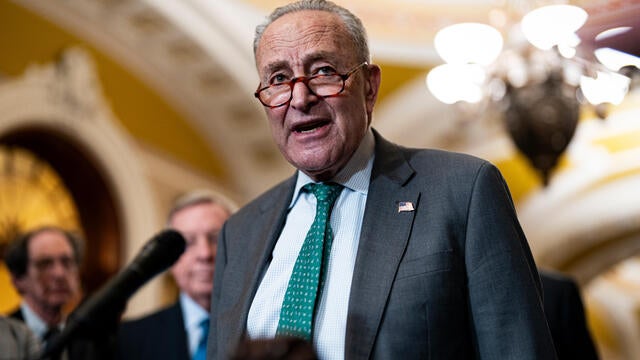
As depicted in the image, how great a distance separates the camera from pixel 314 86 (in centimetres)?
159

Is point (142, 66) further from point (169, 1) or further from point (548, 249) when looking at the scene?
point (548, 249)

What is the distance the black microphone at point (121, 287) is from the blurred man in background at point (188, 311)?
908 mm

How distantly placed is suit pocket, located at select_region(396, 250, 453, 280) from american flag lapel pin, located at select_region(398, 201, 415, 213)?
120 millimetres

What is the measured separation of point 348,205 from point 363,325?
11.5 inches

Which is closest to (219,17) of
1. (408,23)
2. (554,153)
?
(408,23)

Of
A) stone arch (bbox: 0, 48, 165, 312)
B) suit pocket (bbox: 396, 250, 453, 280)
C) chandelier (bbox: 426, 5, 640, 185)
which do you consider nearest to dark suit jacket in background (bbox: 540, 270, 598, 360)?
suit pocket (bbox: 396, 250, 453, 280)

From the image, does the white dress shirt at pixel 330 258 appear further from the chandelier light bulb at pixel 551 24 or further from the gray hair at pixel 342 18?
the chandelier light bulb at pixel 551 24

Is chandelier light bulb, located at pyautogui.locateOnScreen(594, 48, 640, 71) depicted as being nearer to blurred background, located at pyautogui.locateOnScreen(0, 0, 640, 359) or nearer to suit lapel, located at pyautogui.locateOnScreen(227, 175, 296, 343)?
suit lapel, located at pyautogui.locateOnScreen(227, 175, 296, 343)

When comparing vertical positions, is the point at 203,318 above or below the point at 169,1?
below

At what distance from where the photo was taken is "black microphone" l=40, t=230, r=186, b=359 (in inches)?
70.2

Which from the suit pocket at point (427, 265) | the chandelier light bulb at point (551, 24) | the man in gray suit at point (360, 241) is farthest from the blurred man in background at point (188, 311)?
the chandelier light bulb at point (551, 24)

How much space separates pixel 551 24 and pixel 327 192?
147 inches

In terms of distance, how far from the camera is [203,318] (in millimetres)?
2988

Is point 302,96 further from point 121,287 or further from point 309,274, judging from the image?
point 121,287
